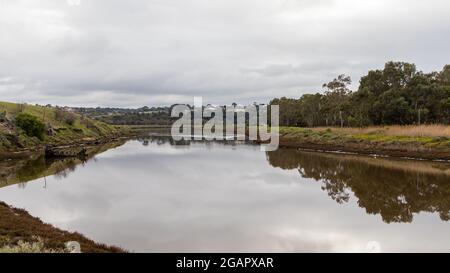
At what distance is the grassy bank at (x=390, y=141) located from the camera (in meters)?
42.3

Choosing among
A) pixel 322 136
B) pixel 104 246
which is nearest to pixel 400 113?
pixel 322 136

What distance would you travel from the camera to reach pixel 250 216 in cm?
1986

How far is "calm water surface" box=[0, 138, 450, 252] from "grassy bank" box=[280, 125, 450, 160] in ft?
Result: 13.4

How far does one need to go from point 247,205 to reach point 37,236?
1158 centimetres

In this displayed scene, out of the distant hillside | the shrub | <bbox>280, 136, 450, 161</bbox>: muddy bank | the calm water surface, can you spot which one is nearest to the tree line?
<bbox>280, 136, 450, 161</bbox>: muddy bank

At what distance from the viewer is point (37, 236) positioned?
47.0ft

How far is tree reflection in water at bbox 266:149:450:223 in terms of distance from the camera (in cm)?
2175

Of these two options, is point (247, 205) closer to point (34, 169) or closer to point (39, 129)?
point (34, 169)

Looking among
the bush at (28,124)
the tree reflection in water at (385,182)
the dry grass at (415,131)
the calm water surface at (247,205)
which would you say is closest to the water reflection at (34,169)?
the calm water surface at (247,205)

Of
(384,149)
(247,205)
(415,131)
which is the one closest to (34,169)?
(247,205)

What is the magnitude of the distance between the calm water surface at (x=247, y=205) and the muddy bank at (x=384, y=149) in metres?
3.05

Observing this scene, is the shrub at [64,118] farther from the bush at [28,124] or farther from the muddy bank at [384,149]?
the muddy bank at [384,149]

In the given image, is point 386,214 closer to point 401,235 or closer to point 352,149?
point 401,235
